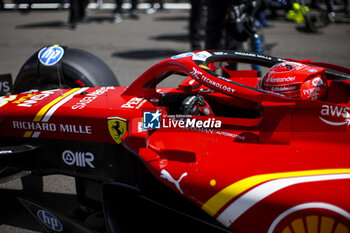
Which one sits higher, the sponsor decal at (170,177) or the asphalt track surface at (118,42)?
the sponsor decal at (170,177)

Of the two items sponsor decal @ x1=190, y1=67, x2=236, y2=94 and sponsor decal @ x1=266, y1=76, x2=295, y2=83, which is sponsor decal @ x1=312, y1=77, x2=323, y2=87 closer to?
sponsor decal @ x1=266, y1=76, x2=295, y2=83

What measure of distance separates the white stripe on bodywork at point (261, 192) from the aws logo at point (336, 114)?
1.13ft

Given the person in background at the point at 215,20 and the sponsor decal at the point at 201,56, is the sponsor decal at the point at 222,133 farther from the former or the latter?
the person in background at the point at 215,20

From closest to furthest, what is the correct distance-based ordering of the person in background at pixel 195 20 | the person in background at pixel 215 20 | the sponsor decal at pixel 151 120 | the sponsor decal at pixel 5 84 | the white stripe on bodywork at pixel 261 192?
the white stripe on bodywork at pixel 261 192 → the sponsor decal at pixel 151 120 → the sponsor decal at pixel 5 84 → the person in background at pixel 215 20 → the person in background at pixel 195 20

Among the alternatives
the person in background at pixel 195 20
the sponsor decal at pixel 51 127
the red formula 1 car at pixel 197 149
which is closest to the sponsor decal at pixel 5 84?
the red formula 1 car at pixel 197 149

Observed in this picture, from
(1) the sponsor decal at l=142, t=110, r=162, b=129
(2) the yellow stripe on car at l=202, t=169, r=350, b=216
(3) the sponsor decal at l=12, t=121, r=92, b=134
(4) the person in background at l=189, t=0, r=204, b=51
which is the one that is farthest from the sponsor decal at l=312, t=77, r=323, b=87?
(4) the person in background at l=189, t=0, r=204, b=51

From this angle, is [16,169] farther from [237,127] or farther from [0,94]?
[237,127]

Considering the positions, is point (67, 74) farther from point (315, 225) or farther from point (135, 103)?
point (315, 225)

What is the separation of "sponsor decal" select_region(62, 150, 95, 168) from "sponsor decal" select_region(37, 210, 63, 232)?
33cm

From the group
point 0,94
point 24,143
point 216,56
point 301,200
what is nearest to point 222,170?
point 301,200

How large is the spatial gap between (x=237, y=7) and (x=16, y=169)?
3061 millimetres

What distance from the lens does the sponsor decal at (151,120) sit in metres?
1.90

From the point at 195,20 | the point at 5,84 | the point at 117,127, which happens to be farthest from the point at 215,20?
the point at 117,127

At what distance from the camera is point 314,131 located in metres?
1.85
